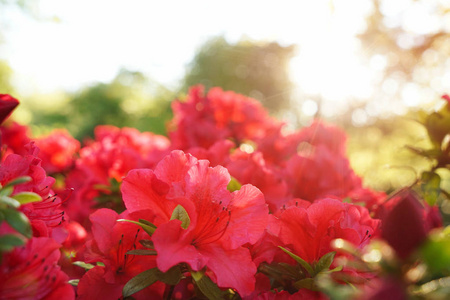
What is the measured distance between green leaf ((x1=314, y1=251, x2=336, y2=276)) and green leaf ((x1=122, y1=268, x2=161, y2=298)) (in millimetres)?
249

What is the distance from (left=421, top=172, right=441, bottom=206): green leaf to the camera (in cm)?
89

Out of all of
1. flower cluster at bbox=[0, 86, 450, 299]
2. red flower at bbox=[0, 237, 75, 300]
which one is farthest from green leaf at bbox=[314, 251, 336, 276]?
red flower at bbox=[0, 237, 75, 300]

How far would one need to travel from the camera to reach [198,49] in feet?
29.9

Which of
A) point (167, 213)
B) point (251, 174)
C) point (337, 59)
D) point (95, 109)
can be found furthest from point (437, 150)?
point (95, 109)

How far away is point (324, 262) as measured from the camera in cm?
64

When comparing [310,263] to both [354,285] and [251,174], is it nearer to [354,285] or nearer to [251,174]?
[354,285]

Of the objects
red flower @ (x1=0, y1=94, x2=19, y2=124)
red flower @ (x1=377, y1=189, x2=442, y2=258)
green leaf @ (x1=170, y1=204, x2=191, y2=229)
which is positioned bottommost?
green leaf @ (x1=170, y1=204, x2=191, y2=229)

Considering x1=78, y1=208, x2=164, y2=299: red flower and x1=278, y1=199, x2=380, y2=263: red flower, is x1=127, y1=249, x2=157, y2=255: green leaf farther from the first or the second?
x1=278, y1=199, x2=380, y2=263: red flower

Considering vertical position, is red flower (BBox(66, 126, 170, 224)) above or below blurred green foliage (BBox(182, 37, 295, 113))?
above

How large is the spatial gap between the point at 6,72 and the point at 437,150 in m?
8.04

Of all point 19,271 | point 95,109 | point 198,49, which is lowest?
point 95,109

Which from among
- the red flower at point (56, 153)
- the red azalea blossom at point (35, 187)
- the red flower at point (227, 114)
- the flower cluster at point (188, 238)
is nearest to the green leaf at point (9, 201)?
the flower cluster at point (188, 238)

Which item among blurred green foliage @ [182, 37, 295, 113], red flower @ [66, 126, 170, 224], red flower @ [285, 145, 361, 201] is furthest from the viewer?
blurred green foliage @ [182, 37, 295, 113]

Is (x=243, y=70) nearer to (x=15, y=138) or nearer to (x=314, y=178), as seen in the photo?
(x=15, y=138)
